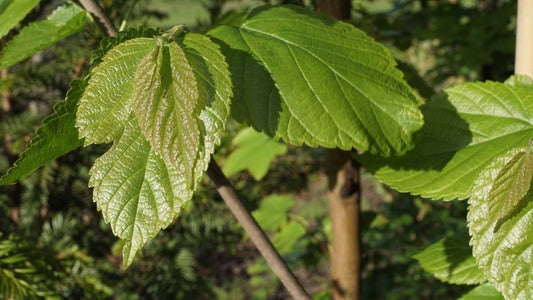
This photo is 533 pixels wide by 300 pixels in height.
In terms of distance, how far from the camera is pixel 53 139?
46cm

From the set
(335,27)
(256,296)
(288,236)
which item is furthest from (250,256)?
(335,27)

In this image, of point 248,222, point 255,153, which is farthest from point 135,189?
point 255,153

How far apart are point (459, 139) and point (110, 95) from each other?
40cm

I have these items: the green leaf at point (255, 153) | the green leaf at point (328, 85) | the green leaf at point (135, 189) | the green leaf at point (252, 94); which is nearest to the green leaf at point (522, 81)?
the green leaf at point (328, 85)

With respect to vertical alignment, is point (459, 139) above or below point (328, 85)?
below

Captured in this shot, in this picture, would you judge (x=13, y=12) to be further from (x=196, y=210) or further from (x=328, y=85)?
(x=196, y=210)

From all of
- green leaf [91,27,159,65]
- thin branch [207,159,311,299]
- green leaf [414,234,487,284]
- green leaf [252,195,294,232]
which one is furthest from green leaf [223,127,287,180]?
green leaf [91,27,159,65]

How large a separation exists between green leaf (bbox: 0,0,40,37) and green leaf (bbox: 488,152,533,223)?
1.80 feet

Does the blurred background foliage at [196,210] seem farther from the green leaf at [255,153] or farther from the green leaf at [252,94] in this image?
the green leaf at [252,94]

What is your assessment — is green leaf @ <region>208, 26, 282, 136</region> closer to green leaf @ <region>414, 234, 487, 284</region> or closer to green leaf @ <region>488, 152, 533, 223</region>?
green leaf @ <region>488, 152, 533, 223</region>

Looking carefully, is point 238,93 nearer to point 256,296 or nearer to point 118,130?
point 118,130

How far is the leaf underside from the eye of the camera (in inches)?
16.7

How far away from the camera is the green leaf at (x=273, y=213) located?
1527 mm

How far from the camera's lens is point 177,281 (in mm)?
1839
